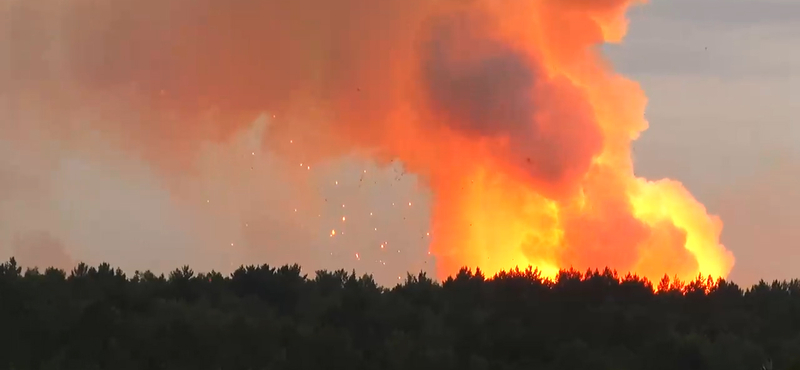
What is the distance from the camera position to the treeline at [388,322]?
41188mm

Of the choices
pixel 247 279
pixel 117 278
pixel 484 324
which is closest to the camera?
pixel 484 324

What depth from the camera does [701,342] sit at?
138 feet

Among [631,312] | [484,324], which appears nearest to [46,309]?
[484,324]

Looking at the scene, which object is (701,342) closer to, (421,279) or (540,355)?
(540,355)

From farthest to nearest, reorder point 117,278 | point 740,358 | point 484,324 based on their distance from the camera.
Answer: point 117,278 → point 484,324 → point 740,358

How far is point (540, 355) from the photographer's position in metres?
43.4

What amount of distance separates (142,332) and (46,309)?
3515 millimetres

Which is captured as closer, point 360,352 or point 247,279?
point 360,352

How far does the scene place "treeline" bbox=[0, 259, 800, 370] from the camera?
41.2 meters

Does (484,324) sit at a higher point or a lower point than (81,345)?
higher

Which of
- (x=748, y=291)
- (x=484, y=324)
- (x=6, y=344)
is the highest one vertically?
(x=748, y=291)

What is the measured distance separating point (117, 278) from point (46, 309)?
5237 mm

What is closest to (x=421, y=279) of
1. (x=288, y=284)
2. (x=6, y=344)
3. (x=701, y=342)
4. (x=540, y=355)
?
(x=288, y=284)

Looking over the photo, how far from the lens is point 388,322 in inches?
1763
